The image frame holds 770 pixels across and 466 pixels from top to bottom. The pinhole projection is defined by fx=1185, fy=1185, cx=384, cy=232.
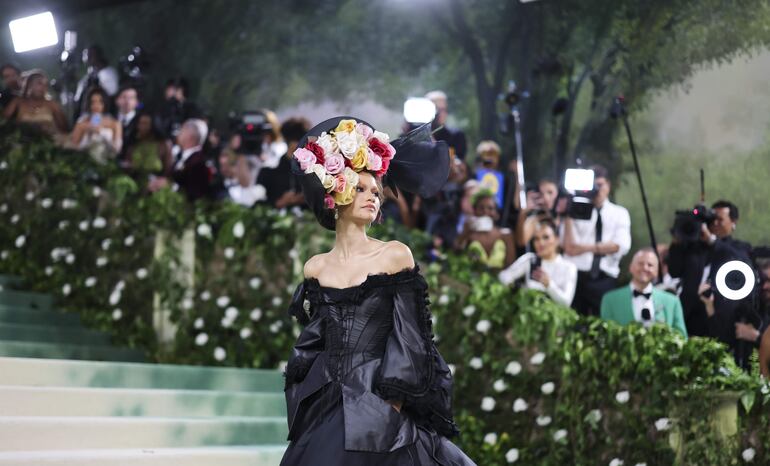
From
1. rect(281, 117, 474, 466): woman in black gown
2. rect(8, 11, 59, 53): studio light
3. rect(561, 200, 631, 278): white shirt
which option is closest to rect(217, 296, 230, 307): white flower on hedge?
rect(561, 200, 631, 278): white shirt

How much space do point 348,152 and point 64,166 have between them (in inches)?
213

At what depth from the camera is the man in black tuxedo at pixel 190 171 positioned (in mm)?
8883

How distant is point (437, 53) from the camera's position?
389 inches

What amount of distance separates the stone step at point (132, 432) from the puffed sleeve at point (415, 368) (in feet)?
8.01

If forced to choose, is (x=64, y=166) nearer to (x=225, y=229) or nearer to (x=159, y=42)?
(x=225, y=229)

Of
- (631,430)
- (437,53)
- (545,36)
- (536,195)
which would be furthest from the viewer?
A: (437,53)

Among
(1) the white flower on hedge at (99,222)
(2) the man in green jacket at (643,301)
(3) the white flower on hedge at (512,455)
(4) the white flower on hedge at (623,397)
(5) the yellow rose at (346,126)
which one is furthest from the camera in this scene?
(1) the white flower on hedge at (99,222)

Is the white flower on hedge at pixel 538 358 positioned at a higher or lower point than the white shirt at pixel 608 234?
lower

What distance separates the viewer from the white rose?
12.7ft

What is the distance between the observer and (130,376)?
6.75 meters

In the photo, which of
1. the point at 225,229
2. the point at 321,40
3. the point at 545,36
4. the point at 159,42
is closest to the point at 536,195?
the point at 545,36

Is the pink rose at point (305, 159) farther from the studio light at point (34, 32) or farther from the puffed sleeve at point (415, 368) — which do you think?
the studio light at point (34, 32)

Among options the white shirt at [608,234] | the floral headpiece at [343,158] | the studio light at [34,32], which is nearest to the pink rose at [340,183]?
the floral headpiece at [343,158]

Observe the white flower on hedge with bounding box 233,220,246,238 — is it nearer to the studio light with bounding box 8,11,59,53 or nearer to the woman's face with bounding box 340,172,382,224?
the studio light with bounding box 8,11,59,53
